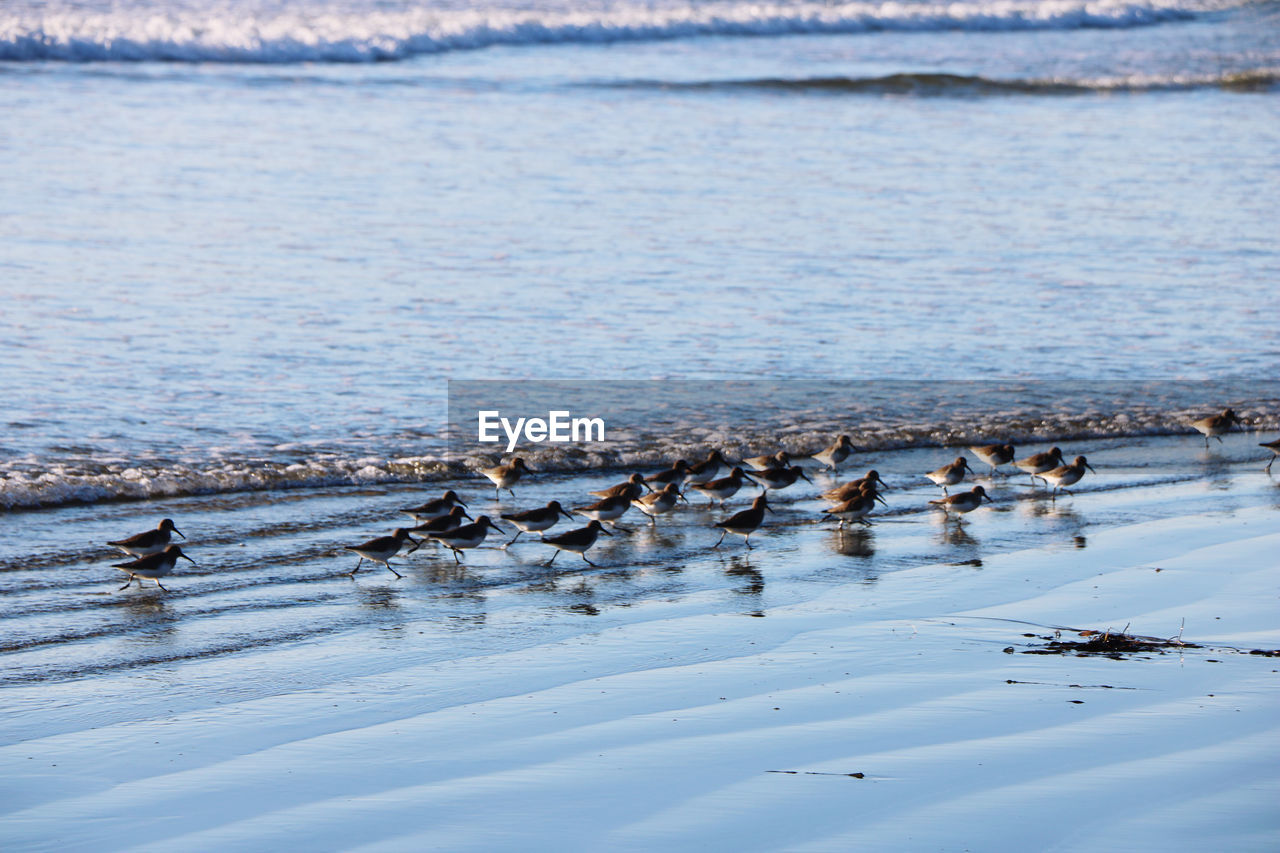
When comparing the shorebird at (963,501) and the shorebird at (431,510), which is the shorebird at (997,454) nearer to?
the shorebird at (963,501)

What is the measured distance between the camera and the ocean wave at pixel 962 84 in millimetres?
38625

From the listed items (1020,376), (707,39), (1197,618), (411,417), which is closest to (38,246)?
(411,417)

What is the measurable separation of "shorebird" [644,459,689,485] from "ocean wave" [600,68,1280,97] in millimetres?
28494

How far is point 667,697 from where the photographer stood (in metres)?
6.52

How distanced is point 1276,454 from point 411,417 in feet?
24.7

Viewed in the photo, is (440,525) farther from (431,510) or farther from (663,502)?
(663,502)

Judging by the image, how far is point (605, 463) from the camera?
39.4 feet

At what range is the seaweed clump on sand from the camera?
23.0ft

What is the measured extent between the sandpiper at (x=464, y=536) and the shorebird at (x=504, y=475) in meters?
1.54

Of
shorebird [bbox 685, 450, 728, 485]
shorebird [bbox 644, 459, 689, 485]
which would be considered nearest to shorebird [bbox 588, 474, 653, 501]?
shorebird [bbox 644, 459, 689, 485]

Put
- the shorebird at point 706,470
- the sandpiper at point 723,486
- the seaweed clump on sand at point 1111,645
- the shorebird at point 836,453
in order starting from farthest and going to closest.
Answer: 1. the shorebird at point 836,453
2. the shorebird at point 706,470
3. the sandpiper at point 723,486
4. the seaweed clump on sand at point 1111,645

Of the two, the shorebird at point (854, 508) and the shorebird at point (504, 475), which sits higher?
the shorebird at point (504, 475)

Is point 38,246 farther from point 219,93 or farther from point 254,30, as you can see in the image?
point 254,30

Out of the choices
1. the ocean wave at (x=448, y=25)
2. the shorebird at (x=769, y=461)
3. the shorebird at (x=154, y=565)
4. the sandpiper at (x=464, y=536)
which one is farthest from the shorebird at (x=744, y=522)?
the ocean wave at (x=448, y=25)
